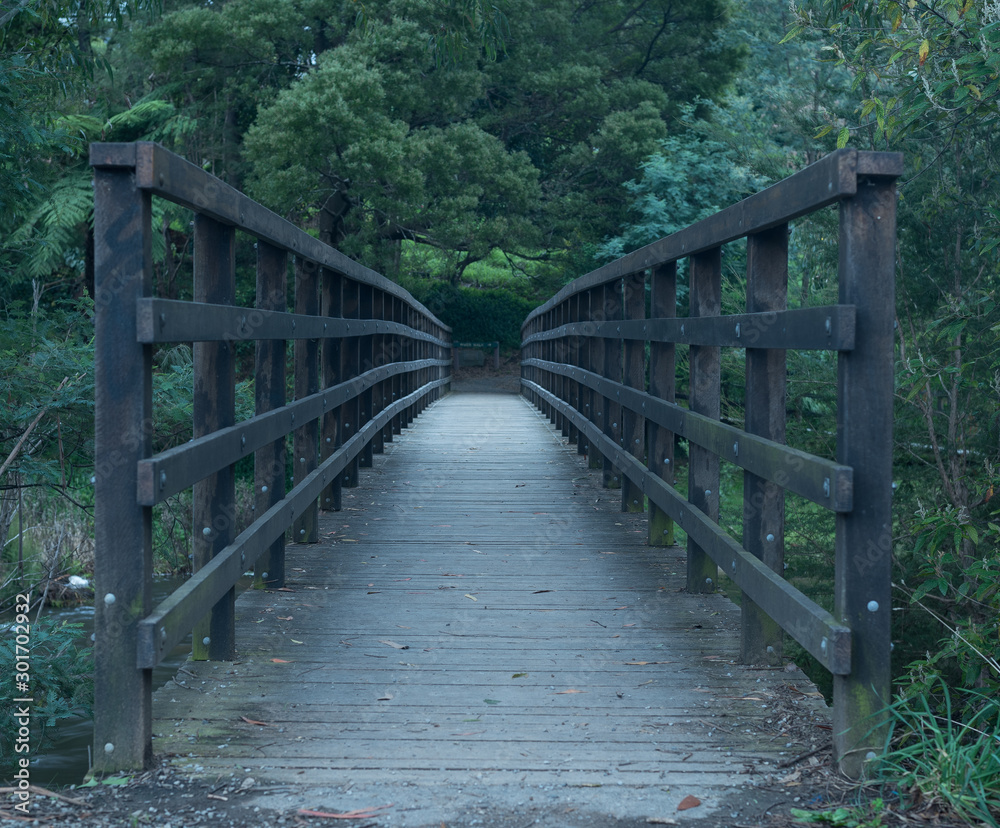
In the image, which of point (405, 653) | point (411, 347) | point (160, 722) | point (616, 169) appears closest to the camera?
point (160, 722)

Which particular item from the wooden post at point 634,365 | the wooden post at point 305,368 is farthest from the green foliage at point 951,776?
the wooden post at point 634,365

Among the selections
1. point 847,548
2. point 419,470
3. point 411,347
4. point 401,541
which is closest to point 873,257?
point 847,548

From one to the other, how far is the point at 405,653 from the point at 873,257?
206 centimetres

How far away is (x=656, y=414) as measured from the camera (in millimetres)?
4645

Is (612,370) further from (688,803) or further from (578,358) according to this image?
(688,803)

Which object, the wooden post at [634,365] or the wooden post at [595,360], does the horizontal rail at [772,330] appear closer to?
the wooden post at [634,365]

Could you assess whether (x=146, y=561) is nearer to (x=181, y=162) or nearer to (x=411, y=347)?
(x=181, y=162)

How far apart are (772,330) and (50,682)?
477 centimetres

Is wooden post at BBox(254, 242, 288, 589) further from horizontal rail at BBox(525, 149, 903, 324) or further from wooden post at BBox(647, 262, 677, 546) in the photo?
wooden post at BBox(647, 262, 677, 546)

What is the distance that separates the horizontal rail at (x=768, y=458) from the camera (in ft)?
8.18

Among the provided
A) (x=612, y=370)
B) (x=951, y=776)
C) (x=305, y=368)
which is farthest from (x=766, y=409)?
(x=612, y=370)

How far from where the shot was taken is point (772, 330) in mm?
2961

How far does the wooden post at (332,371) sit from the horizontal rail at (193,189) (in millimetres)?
1333

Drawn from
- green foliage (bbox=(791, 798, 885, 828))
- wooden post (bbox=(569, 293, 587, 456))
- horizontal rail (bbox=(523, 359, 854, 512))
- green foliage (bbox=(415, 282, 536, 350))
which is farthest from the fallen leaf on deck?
green foliage (bbox=(415, 282, 536, 350))
